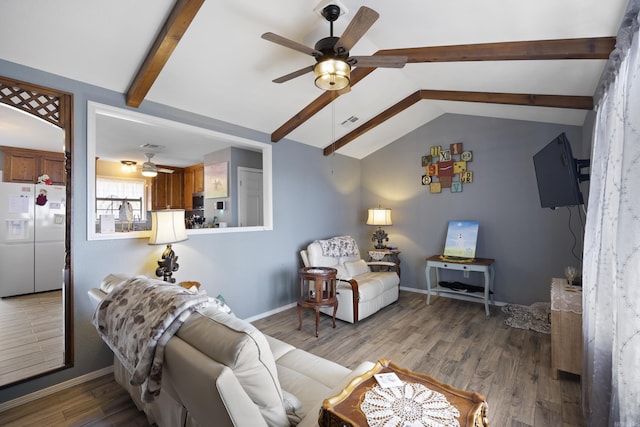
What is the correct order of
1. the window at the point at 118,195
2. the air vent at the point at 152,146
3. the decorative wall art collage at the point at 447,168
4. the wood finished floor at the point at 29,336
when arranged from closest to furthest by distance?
1. the wood finished floor at the point at 29,336
2. the decorative wall art collage at the point at 447,168
3. the air vent at the point at 152,146
4. the window at the point at 118,195

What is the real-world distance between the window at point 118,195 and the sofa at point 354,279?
461cm

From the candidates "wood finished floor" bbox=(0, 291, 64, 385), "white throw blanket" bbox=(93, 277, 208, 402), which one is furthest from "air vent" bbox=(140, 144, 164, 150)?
"white throw blanket" bbox=(93, 277, 208, 402)

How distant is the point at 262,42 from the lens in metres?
2.39

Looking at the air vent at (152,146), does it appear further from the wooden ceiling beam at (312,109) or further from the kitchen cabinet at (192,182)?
the wooden ceiling beam at (312,109)

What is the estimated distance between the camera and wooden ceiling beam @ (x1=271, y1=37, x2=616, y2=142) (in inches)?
75.8

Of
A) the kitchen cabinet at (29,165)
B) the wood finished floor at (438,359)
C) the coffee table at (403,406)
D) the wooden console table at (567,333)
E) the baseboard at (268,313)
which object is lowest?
the wood finished floor at (438,359)

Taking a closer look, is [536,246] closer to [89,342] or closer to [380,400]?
[380,400]

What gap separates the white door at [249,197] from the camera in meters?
4.75

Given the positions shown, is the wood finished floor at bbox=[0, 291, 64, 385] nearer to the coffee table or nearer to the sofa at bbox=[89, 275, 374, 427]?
the sofa at bbox=[89, 275, 374, 427]

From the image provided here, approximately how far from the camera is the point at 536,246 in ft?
12.3

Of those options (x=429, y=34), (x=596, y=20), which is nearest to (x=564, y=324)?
(x=596, y=20)

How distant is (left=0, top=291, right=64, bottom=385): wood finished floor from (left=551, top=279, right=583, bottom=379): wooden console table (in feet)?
13.2

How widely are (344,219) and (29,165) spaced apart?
518 centimetres

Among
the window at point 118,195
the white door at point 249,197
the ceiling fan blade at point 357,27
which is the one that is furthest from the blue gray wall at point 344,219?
the window at point 118,195
